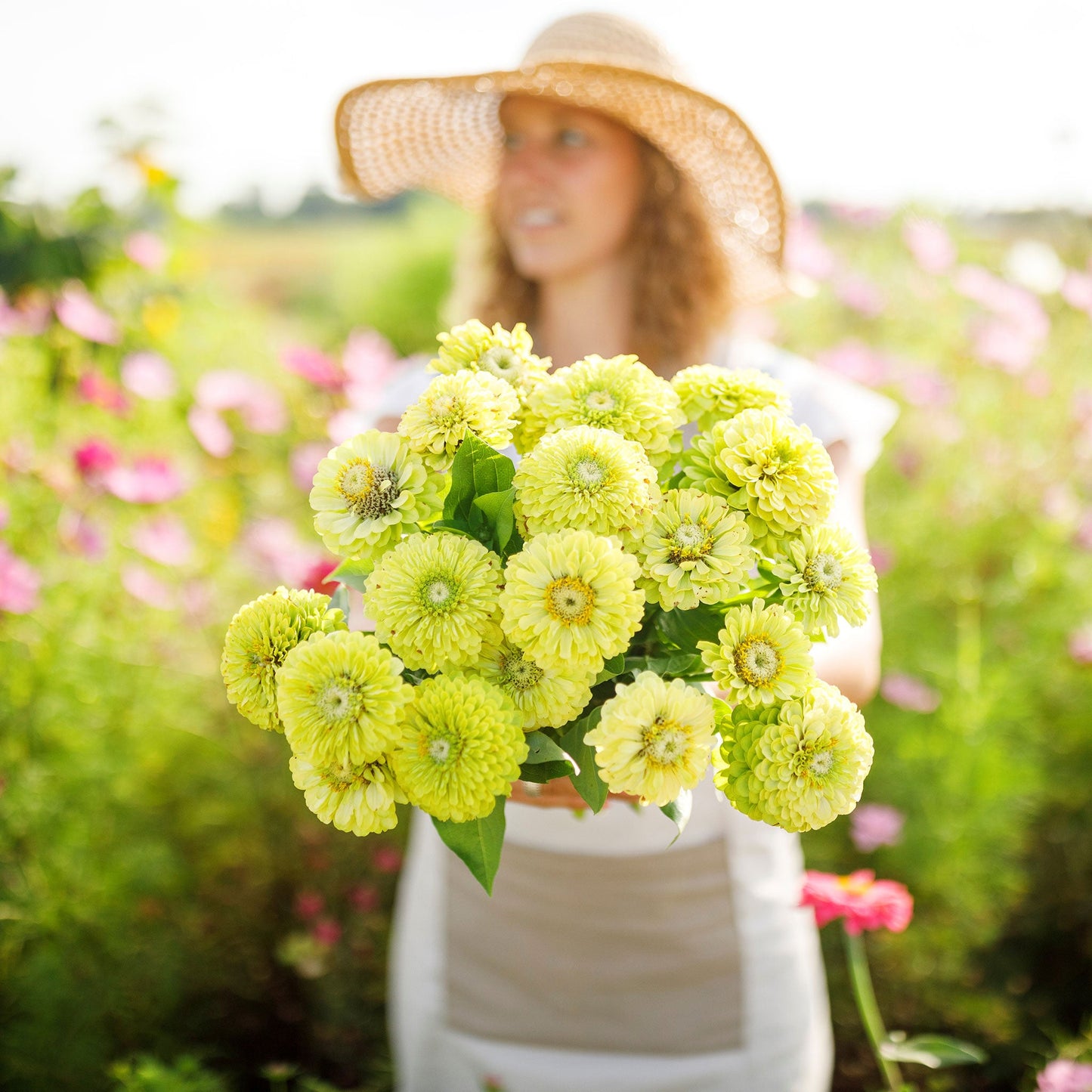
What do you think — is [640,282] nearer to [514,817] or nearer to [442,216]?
[514,817]

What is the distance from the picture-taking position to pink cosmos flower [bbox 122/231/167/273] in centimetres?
126

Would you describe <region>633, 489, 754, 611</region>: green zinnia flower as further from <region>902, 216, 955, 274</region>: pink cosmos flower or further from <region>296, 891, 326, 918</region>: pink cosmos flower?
<region>902, 216, 955, 274</region>: pink cosmos flower

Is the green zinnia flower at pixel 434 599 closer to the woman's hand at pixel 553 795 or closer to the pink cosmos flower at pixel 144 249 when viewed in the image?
the woman's hand at pixel 553 795

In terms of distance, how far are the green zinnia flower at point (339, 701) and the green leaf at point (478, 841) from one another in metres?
0.07

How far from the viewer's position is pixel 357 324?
5.26 m

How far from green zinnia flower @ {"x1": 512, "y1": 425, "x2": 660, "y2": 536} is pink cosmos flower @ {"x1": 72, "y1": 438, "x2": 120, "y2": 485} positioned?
3.26 ft

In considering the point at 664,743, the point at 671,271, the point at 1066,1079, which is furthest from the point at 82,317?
the point at 1066,1079

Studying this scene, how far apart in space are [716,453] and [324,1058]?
1.32 m

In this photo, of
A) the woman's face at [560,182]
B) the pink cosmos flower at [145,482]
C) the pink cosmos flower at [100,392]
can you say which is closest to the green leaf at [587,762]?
the woman's face at [560,182]

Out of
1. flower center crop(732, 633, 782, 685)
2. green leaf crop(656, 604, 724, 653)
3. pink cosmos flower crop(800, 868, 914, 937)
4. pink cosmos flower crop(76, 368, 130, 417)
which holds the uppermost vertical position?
flower center crop(732, 633, 782, 685)

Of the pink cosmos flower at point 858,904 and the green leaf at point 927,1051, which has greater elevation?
the pink cosmos flower at point 858,904

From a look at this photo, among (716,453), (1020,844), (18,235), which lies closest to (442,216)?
(18,235)

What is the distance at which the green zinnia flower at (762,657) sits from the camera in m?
0.39

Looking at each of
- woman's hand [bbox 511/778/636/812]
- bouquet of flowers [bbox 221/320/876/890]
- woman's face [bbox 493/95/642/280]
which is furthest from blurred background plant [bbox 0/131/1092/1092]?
bouquet of flowers [bbox 221/320/876/890]
